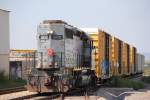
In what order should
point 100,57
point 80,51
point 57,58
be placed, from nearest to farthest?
1. point 57,58
2. point 80,51
3. point 100,57

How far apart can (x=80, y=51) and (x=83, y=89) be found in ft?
7.36

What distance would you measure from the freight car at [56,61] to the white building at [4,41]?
1036cm

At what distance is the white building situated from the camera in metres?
31.0

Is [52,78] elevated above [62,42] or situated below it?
below

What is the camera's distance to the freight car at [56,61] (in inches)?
760

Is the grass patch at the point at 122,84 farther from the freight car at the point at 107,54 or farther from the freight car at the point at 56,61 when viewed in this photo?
the freight car at the point at 56,61

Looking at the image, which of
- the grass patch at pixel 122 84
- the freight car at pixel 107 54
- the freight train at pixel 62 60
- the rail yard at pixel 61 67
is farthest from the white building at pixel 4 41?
the rail yard at pixel 61 67

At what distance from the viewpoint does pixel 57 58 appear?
20.0 m

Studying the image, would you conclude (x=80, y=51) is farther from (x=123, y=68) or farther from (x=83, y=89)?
(x=123, y=68)

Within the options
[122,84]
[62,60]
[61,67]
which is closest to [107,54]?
[122,84]

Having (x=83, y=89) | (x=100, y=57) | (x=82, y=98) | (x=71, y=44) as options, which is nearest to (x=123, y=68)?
(x=100, y=57)

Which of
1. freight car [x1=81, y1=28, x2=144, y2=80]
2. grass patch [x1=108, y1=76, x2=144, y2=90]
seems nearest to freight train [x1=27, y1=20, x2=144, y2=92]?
freight car [x1=81, y1=28, x2=144, y2=80]

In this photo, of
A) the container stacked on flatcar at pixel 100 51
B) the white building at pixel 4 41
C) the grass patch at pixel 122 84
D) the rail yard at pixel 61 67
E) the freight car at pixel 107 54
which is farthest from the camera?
the white building at pixel 4 41

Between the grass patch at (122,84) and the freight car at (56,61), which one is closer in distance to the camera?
the freight car at (56,61)
